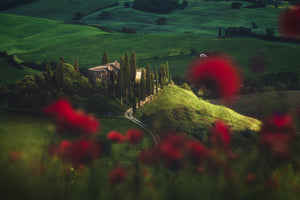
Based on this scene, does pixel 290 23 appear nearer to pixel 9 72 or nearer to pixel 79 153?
pixel 79 153

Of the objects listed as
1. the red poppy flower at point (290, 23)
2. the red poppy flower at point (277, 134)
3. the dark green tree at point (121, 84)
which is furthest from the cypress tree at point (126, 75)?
the red poppy flower at point (290, 23)

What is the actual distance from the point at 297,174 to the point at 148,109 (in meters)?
46.4

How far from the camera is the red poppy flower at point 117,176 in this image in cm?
604

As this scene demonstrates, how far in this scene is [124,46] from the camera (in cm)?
13975

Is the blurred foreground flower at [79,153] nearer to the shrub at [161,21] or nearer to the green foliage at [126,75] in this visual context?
the green foliage at [126,75]

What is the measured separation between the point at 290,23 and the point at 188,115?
4830cm

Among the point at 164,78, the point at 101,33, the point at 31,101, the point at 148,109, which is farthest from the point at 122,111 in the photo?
the point at 101,33

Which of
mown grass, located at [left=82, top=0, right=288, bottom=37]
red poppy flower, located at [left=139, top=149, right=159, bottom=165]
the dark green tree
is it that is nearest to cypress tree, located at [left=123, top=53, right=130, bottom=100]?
the dark green tree

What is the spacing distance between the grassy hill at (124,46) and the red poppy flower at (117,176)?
9963 cm

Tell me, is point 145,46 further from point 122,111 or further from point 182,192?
point 182,192

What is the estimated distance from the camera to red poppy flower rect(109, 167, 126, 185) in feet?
19.8

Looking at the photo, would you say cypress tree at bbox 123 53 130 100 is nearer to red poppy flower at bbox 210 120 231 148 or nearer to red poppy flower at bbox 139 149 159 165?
red poppy flower at bbox 139 149 159 165

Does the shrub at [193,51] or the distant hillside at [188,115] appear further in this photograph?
the shrub at [193,51]

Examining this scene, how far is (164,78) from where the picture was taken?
7194cm
